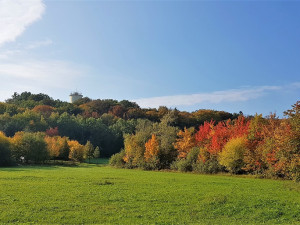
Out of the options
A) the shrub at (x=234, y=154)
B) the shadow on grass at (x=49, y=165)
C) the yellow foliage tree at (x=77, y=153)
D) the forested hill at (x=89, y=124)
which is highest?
the forested hill at (x=89, y=124)

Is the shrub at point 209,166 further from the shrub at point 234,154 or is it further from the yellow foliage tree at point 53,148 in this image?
the yellow foliage tree at point 53,148

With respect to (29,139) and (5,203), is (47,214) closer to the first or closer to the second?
(5,203)

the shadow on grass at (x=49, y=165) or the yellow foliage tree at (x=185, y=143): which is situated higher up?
the yellow foliage tree at (x=185, y=143)

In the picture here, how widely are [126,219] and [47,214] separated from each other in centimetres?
525

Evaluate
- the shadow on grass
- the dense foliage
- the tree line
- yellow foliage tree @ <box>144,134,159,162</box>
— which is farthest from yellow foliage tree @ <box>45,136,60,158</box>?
yellow foliage tree @ <box>144,134,159,162</box>

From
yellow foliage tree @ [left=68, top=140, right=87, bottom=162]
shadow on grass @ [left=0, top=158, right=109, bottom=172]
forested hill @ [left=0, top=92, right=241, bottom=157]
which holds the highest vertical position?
forested hill @ [left=0, top=92, right=241, bottom=157]

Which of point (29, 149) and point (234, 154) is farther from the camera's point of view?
point (29, 149)

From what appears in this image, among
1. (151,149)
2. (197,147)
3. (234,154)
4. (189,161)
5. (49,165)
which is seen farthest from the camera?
(49,165)

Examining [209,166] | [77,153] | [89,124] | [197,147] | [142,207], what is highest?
[89,124]

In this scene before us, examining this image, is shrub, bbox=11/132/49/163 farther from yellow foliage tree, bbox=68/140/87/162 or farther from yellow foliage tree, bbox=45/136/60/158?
yellow foliage tree, bbox=68/140/87/162

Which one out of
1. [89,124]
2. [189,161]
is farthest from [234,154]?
[89,124]

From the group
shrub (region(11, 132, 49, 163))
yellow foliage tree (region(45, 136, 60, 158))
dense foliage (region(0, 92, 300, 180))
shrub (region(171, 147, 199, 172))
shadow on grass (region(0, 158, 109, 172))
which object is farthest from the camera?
yellow foliage tree (region(45, 136, 60, 158))

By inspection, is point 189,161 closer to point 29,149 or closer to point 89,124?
point 29,149

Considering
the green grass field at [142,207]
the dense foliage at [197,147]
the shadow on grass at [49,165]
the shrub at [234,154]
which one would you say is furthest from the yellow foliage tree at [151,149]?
the green grass field at [142,207]
